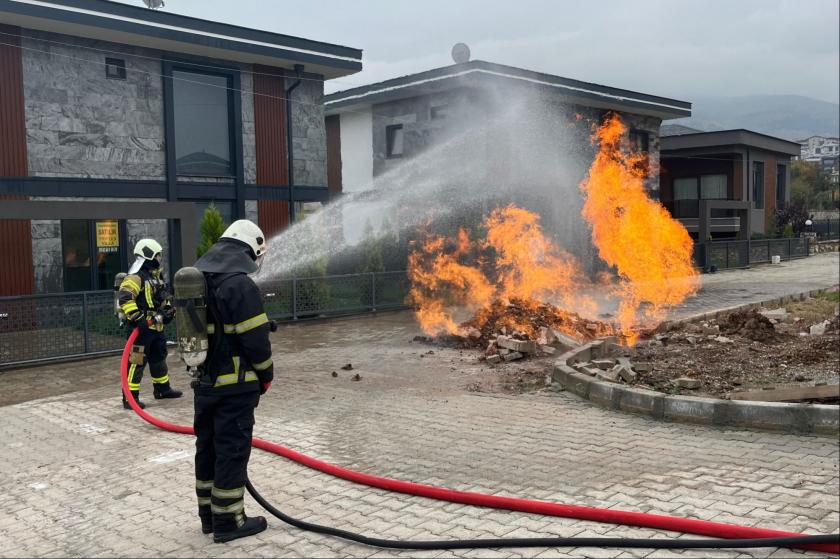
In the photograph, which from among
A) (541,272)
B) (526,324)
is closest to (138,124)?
(541,272)

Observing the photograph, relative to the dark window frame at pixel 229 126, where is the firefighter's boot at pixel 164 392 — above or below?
below

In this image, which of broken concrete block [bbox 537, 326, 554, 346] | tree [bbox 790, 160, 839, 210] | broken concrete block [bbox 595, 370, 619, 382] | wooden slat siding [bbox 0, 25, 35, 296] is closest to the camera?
broken concrete block [bbox 595, 370, 619, 382]

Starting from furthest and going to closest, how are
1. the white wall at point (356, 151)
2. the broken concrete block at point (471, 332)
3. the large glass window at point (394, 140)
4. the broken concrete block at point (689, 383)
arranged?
the white wall at point (356, 151)
the large glass window at point (394, 140)
the broken concrete block at point (471, 332)
the broken concrete block at point (689, 383)

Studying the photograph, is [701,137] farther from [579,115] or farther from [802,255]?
[579,115]

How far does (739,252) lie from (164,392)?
92.6 feet

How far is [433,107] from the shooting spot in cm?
2327

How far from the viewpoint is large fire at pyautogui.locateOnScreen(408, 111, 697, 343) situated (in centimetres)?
1360

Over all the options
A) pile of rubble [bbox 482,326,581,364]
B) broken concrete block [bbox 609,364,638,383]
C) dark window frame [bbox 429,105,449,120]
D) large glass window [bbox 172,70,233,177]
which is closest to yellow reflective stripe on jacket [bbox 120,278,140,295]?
pile of rubble [bbox 482,326,581,364]

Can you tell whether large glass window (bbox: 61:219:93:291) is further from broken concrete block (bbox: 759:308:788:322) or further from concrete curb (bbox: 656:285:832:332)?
broken concrete block (bbox: 759:308:788:322)

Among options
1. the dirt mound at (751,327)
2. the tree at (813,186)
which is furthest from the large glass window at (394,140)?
the tree at (813,186)

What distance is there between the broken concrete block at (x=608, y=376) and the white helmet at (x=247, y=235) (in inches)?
195

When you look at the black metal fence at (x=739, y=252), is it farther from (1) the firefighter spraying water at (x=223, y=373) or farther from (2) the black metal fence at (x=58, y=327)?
(1) the firefighter spraying water at (x=223, y=373)

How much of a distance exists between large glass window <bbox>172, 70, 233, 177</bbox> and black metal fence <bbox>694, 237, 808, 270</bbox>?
63.8 feet

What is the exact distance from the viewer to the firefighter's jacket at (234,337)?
4.92m
